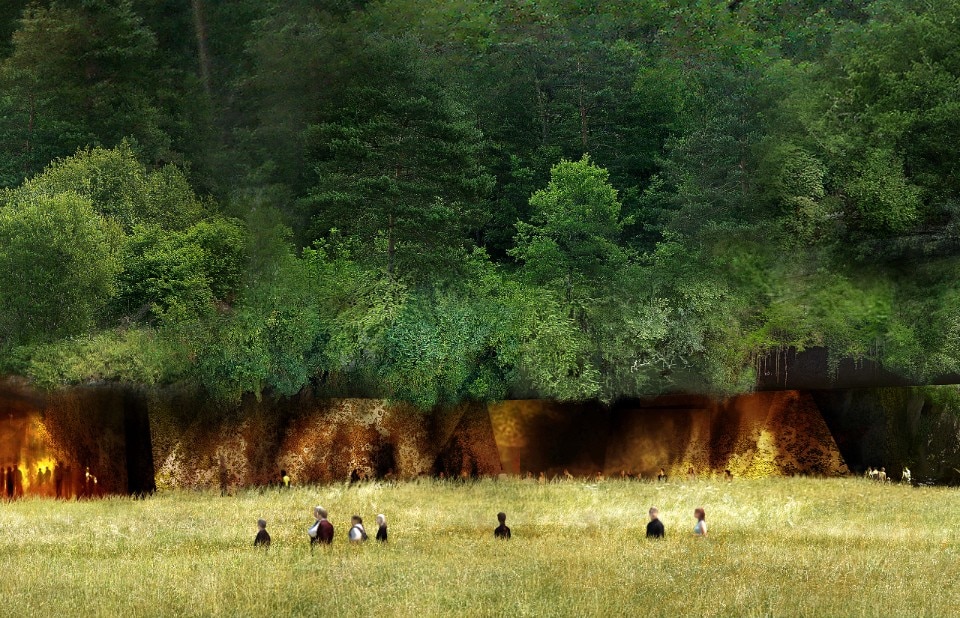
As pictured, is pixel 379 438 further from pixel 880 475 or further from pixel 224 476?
pixel 880 475

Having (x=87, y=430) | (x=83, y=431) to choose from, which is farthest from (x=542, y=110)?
(x=83, y=431)

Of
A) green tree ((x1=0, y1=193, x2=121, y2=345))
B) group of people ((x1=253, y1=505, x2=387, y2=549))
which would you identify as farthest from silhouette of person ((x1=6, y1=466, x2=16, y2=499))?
group of people ((x1=253, y1=505, x2=387, y2=549))

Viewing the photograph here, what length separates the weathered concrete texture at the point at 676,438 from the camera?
4803 centimetres

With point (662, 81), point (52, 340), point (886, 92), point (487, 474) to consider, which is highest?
point (662, 81)

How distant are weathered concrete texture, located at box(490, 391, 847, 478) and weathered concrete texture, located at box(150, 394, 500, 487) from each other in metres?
4.10

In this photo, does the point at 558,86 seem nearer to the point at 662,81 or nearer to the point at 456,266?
the point at 662,81

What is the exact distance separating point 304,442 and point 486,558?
70.9 ft

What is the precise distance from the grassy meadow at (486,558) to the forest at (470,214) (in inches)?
310

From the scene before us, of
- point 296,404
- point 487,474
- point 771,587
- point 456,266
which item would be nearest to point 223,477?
point 296,404

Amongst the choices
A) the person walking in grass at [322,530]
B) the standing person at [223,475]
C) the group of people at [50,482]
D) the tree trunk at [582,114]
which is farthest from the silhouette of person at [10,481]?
the tree trunk at [582,114]

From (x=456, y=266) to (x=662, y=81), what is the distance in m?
19.8

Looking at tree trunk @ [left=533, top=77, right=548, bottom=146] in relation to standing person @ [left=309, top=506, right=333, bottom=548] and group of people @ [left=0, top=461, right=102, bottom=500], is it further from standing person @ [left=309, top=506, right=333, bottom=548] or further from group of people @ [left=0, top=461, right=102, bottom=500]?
standing person @ [left=309, top=506, right=333, bottom=548]

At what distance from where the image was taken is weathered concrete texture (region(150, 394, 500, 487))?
41062 millimetres

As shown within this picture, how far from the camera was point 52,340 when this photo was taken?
132 ft
